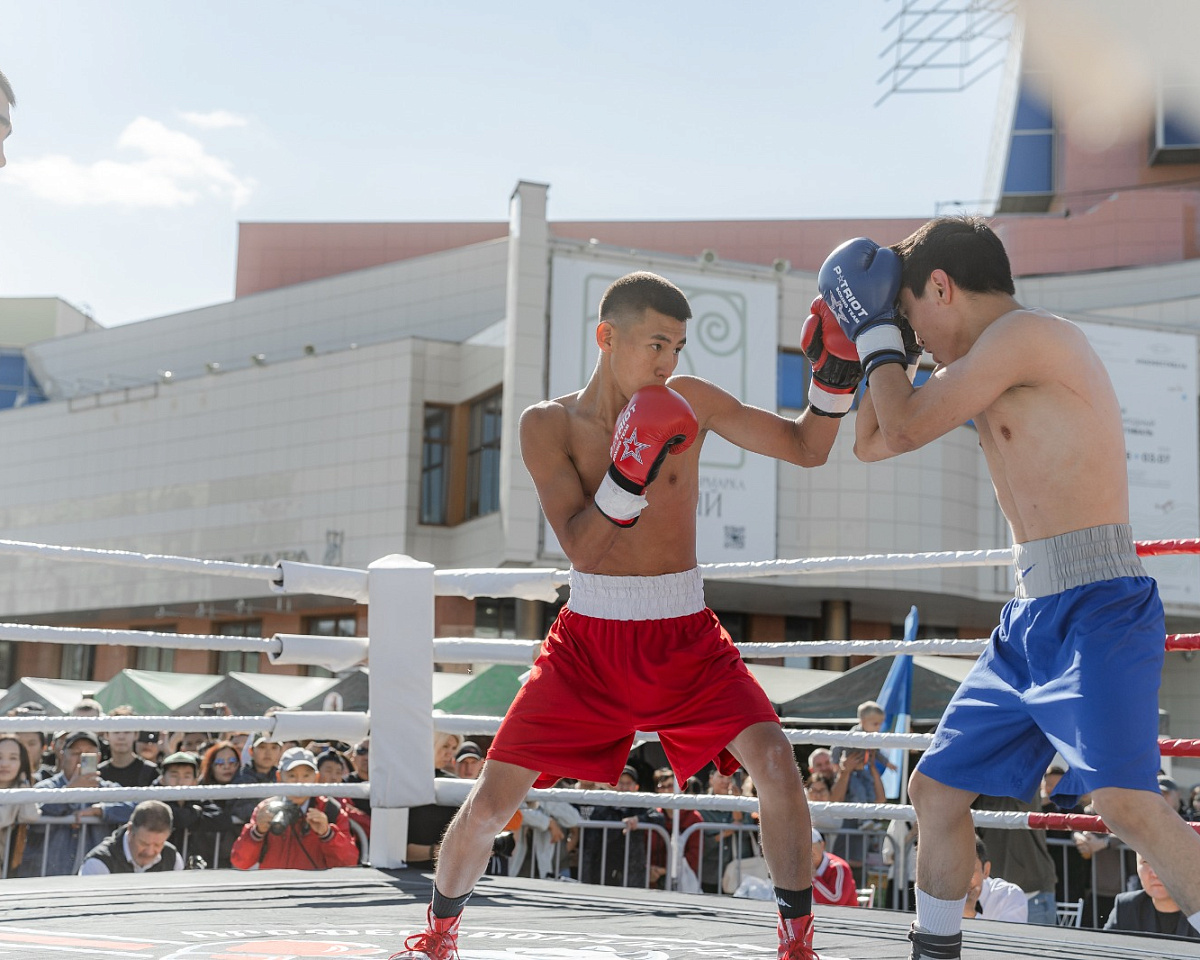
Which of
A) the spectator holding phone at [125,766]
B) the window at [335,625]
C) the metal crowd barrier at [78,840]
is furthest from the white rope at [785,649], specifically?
the window at [335,625]

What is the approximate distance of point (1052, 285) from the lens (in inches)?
881

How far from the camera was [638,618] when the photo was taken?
2.70 m

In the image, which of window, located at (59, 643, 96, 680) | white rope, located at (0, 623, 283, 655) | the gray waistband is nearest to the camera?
the gray waistband

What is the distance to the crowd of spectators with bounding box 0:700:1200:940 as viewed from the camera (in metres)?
5.00

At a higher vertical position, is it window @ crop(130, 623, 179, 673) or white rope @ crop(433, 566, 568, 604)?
white rope @ crop(433, 566, 568, 604)

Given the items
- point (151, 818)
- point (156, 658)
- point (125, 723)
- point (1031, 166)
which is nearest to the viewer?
point (125, 723)

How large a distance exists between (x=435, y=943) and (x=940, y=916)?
948mm

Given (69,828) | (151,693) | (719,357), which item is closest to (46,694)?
(151,693)

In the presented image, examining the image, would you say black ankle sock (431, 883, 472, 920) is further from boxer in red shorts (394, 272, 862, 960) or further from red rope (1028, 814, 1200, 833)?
red rope (1028, 814, 1200, 833)

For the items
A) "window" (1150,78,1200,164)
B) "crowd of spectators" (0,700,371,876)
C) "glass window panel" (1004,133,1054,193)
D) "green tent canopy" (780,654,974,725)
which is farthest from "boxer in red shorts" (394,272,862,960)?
"glass window panel" (1004,133,1054,193)

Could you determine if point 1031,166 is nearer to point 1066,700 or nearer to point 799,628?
point 799,628

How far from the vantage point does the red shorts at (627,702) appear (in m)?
2.60

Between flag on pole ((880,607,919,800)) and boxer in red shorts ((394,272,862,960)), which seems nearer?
boxer in red shorts ((394,272,862,960))

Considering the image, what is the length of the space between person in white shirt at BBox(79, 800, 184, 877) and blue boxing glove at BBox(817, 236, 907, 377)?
358 centimetres
